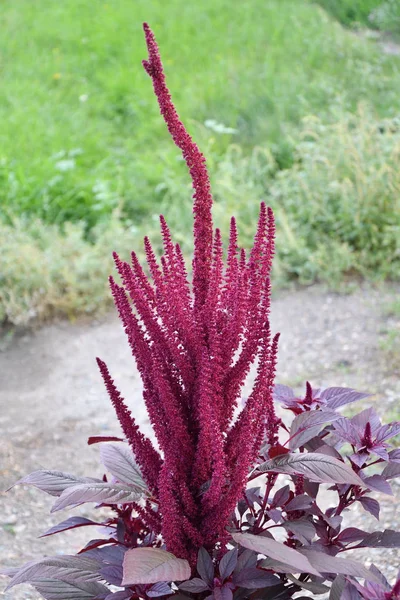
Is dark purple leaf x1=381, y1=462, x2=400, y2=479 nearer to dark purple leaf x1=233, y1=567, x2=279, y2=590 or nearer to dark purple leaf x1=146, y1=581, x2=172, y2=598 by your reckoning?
dark purple leaf x1=233, y1=567, x2=279, y2=590

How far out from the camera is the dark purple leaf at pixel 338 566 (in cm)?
129

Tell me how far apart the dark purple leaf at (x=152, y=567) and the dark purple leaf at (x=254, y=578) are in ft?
0.41

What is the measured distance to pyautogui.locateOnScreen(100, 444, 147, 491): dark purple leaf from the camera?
1566 mm

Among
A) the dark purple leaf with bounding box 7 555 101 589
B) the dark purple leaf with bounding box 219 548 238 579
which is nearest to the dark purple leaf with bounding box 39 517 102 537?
the dark purple leaf with bounding box 7 555 101 589

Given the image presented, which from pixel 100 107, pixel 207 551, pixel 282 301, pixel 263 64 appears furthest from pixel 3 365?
pixel 263 64

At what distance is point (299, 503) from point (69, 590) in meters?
0.48

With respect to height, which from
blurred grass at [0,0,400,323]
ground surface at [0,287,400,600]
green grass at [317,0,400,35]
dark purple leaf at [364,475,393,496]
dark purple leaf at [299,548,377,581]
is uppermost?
green grass at [317,0,400,35]

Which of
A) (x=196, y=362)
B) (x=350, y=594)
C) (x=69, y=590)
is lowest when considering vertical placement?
(x=69, y=590)

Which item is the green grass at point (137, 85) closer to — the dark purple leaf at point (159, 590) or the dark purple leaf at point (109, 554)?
the dark purple leaf at point (109, 554)

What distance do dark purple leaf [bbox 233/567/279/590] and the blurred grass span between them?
3.19 metres

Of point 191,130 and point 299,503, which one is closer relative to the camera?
point 299,503

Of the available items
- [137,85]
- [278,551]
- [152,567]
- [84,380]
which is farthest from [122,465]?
[137,85]

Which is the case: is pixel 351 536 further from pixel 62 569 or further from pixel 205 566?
pixel 62 569

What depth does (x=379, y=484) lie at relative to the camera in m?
1.48
